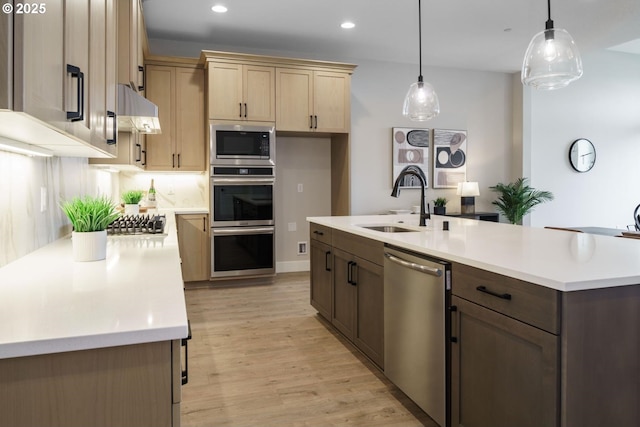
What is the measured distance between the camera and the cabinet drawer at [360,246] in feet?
8.35

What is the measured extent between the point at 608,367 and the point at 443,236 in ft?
3.71

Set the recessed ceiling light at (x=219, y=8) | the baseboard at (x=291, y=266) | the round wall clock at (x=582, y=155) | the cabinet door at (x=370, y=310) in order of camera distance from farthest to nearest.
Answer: the round wall clock at (x=582, y=155)
the baseboard at (x=291, y=266)
the recessed ceiling light at (x=219, y=8)
the cabinet door at (x=370, y=310)

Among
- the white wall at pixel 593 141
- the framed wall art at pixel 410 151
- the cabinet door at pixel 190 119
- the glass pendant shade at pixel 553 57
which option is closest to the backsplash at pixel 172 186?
the cabinet door at pixel 190 119

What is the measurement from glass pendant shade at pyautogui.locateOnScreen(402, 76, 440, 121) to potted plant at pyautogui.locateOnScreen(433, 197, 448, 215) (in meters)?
2.49

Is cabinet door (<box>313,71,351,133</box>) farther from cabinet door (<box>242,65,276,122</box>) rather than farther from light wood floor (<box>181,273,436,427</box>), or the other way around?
light wood floor (<box>181,273,436,427</box>)

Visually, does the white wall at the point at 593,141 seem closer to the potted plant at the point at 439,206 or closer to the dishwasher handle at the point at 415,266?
the potted plant at the point at 439,206

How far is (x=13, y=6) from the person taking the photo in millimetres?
823

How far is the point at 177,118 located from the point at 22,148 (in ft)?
11.0

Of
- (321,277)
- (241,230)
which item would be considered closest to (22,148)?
(321,277)

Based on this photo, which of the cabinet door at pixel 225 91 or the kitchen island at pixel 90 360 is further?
the cabinet door at pixel 225 91

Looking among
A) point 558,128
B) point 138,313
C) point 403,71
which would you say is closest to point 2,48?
point 138,313

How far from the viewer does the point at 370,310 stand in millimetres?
2678

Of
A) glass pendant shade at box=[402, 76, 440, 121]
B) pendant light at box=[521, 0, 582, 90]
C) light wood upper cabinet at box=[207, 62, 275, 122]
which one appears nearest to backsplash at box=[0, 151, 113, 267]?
light wood upper cabinet at box=[207, 62, 275, 122]

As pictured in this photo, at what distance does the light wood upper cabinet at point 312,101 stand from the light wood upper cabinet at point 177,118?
92 centimetres
